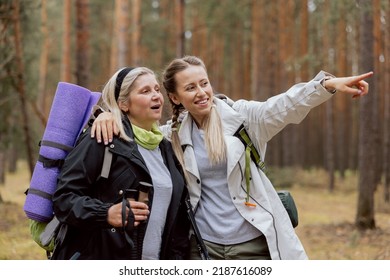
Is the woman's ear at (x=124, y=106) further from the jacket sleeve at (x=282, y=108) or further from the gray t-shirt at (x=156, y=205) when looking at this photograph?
the jacket sleeve at (x=282, y=108)

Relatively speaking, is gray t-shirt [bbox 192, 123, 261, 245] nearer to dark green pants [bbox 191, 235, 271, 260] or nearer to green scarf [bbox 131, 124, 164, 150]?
→ dark green pants [bbox 191, 235, 271, 260]

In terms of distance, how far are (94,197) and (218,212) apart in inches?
30.8

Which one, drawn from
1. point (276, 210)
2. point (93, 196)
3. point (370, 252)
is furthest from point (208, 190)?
point (370, 252)

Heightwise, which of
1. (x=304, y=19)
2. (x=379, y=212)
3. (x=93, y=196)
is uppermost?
(x=304, y=19)

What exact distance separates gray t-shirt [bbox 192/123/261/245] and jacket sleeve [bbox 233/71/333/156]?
0.32 meters

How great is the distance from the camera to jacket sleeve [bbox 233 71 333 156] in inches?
130

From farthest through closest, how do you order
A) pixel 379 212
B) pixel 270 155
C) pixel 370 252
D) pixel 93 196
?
pixel 270 155 → pixel 379 212 → pixel 370 252 → pixel 93 196

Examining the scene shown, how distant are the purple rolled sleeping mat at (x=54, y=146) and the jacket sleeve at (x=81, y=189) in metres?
0.09

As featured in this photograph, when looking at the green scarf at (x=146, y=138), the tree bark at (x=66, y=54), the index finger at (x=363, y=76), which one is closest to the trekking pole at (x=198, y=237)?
the green scarf at (x=146, y=138)

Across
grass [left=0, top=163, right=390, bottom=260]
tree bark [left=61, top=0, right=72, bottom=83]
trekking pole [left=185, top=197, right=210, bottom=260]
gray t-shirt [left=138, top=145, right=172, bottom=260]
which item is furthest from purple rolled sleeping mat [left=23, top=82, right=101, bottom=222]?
tree bark [left=61, top=0, right=72, bottom=83]

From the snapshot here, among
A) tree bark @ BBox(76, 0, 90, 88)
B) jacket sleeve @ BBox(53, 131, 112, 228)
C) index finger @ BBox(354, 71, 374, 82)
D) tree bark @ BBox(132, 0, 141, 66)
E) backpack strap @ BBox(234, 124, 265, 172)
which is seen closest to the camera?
jacket sleeve @ BBox(53, 131, 112, 228)

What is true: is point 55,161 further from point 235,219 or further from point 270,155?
point 270,155

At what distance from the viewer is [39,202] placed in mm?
3025
